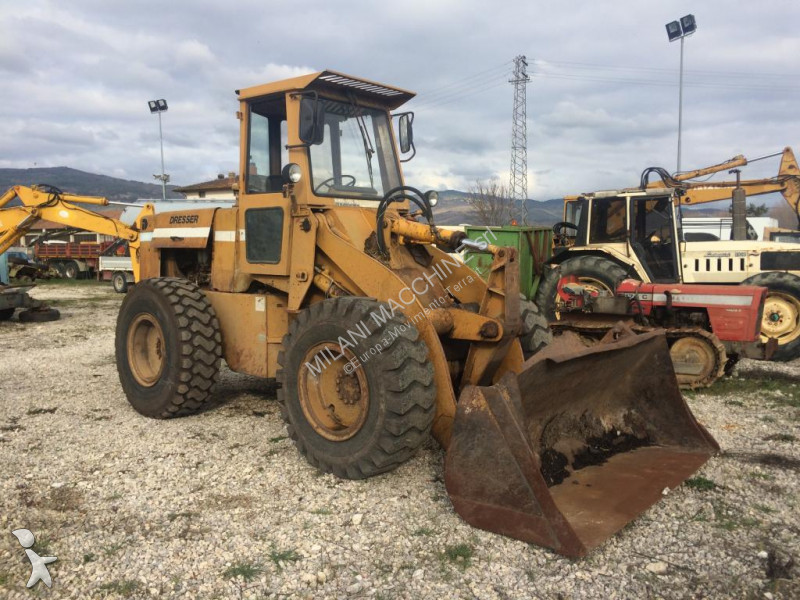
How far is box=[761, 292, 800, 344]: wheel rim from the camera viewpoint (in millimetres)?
8789

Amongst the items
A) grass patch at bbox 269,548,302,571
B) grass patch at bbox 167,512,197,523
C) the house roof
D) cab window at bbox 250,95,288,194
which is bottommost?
grass patch at bbox 269,548,302,571

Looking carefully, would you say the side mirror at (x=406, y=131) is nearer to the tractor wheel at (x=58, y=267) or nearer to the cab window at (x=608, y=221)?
the cab window at (x=608, y=221)

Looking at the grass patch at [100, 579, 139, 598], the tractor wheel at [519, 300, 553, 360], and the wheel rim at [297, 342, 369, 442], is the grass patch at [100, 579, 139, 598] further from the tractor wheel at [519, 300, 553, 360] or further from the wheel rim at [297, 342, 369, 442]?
the tractor wheel at [519, 300, 553, 360]

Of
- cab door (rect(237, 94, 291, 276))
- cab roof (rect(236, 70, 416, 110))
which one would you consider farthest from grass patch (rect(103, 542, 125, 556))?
cab roof (rect(236, 70, 416, 110))

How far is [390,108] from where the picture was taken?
575cm

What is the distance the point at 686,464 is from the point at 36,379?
7.18 meters

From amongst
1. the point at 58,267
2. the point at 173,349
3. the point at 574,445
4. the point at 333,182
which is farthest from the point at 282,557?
the point at 58,267

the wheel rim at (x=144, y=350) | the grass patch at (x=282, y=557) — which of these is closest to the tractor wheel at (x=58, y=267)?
the wheel rim at (x=144, y=350)

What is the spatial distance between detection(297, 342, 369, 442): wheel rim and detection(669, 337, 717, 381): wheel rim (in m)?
4.49

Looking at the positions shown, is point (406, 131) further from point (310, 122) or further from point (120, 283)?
point (120, 283)

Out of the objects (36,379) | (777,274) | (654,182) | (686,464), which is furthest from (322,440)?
(654,182)

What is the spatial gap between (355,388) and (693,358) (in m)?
4.72

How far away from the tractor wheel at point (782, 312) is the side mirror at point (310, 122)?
7.21 m

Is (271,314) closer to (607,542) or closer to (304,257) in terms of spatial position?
(304,257)
